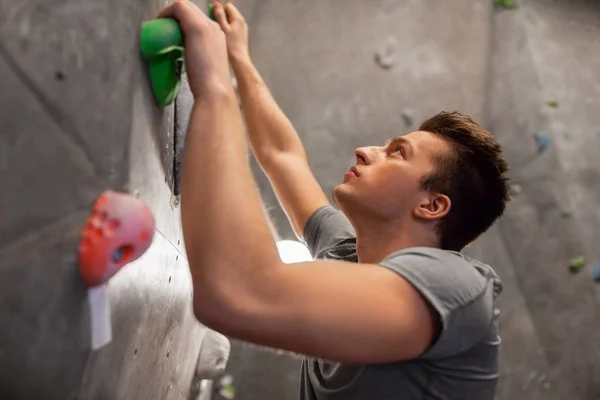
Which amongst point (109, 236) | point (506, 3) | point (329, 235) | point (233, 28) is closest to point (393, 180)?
point (329, 235)

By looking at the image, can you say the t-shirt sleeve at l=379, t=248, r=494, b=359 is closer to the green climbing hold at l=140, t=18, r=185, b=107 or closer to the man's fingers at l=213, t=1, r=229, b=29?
the green climbing hold at l=140, t=18, r=185, b=107

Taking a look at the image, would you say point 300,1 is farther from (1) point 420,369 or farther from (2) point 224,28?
(1) point 420,369

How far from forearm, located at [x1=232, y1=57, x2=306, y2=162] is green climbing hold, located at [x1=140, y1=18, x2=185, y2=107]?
0.34 meters

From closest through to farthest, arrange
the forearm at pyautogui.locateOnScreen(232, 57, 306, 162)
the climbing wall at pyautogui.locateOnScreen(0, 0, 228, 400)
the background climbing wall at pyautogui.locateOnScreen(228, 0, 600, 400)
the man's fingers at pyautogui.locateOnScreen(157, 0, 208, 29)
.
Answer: the climbing wall at pyautogui.locateOnScreen(0, 0, 228, 400) < the man's fingers at pyautogui.locateOnScreen(157, 0, 208, 29) < the forearm at pyautogui.locateOnScreen(232, 57, 306, 162) < the background climbing wall at pyautogui.locateOnScreen(228, 0, 600, 400)

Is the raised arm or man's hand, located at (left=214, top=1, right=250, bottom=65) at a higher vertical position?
man's hand, located at (left=214, top=1, right=250, bottom=65)

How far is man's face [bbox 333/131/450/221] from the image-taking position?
0.83 m

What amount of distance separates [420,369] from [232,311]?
304 mm

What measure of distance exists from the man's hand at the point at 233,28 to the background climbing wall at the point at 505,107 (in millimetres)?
836

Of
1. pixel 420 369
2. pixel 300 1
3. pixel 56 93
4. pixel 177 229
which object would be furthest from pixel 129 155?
pixel 300 1

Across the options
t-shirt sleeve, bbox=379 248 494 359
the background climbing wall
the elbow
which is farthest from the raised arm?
the background climbing wall

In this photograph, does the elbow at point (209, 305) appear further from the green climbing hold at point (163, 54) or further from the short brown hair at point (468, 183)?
the short brown hair at point (468, 183)

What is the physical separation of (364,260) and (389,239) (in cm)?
5

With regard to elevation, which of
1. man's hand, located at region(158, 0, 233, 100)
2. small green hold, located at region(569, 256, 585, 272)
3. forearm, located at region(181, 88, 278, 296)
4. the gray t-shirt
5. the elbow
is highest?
man's hand, located at region(158, 0, 233, 100)

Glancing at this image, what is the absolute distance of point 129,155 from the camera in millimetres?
506
